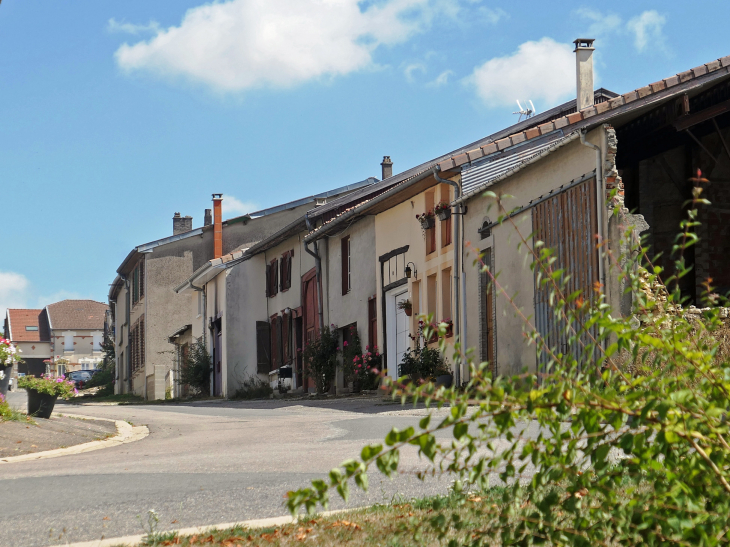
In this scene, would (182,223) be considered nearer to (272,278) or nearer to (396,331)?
(272,278)

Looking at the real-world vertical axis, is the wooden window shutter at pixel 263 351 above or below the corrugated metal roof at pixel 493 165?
below

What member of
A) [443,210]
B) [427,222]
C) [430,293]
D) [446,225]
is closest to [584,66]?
[443,210]

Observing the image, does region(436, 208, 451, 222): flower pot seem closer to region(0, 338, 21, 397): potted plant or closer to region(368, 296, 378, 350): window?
region(368, 296, 378, 350): window

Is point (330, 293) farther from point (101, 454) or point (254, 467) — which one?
point (254, 467)

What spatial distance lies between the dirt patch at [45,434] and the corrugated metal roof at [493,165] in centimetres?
804

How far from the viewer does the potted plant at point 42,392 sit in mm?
14328

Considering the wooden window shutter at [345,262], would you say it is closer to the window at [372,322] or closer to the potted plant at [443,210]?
the window at [372,322]

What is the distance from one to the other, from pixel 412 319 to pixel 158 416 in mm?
5695

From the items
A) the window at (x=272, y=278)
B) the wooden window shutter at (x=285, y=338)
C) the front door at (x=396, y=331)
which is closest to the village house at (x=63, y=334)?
the window at (x=272, y=278)

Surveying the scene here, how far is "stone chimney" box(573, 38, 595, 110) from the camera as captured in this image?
19.9 m

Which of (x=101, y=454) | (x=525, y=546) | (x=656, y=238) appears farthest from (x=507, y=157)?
(x=525, y=546)

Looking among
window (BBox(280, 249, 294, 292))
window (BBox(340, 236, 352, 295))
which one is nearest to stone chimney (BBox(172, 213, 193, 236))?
window (BBox(280, 249, 294, 292))

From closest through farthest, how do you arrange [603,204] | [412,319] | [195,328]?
1. [603,204]
2. [412,319]
3. [195,328]

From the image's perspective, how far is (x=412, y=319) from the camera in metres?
20.3
